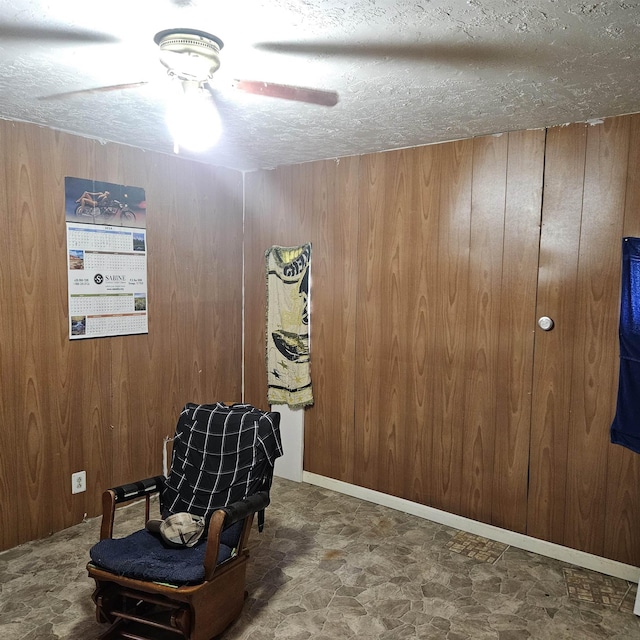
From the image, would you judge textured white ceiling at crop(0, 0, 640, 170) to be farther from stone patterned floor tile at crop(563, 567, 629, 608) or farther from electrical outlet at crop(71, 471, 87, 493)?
stone patterned floor tile at crop(563, 567, 629, 608)

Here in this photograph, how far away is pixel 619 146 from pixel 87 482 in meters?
3.78

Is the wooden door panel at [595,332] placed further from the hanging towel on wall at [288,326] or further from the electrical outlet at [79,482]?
the electrical outlet at [79,482]

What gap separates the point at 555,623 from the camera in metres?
2.58

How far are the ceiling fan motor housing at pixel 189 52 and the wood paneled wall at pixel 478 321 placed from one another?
1.89m

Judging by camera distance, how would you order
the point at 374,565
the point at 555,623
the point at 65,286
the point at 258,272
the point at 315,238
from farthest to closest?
1. the point at 258,272
2. the point at 315,238
3. the point at 65,286
4. the point at 374,565
5. the point at 555,623

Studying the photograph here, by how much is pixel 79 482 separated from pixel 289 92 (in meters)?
2.77

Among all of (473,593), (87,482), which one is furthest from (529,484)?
(87,482)

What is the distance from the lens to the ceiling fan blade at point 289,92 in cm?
209

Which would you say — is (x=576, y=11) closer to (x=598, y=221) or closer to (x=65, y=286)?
(x=598, y=221)

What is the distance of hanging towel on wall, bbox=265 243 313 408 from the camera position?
4191 mm

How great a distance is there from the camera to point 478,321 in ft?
11.1

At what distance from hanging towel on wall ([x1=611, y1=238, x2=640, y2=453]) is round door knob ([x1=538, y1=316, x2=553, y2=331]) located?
0.37 metres

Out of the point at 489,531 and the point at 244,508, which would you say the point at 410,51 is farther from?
the point at 489,531

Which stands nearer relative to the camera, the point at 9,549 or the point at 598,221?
the point at 598,221
